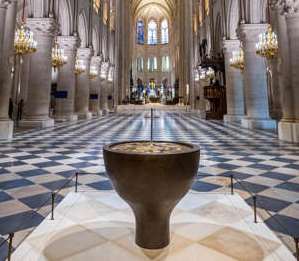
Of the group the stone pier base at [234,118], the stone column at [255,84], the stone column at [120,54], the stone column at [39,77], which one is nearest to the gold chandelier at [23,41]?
the stone column at [39,77]

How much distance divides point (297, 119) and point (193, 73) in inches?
841

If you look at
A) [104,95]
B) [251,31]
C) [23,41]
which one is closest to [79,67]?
[23,41]

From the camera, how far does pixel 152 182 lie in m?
1.80

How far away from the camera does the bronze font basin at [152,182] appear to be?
1792mm

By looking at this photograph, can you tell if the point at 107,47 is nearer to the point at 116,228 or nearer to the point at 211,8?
the point at 211,8

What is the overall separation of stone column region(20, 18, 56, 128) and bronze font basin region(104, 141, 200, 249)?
11.3 m

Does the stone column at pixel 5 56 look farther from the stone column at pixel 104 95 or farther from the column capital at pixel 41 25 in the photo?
the stone column at pixel 104 95

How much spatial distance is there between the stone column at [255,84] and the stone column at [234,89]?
3.13 meters

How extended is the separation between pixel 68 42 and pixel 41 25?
3713 millimetres

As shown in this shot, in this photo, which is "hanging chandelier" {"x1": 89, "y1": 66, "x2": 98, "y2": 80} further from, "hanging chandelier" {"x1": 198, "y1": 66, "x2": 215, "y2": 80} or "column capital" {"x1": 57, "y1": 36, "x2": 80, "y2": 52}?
"hanging chandelier" {"x1": 198, "y1": 66, "x2": 215, "y2": 80}

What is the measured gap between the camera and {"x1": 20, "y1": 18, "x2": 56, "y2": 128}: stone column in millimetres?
12047

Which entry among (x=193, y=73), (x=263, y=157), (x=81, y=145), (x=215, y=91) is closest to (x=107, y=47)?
(x=193, y=73)

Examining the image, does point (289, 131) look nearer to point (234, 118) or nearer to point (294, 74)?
point (294, 74)

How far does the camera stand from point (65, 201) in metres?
3.04
